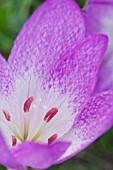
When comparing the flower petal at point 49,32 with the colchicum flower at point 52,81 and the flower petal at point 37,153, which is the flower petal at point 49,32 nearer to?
the colchicum flower at point 52,81

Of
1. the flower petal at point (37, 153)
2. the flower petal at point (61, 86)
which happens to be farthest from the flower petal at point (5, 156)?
the flower petal at point (61, 86)

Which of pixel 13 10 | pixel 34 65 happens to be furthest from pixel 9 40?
pixel 34 65

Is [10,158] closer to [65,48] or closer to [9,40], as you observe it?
[65,48]

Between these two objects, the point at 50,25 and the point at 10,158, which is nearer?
the point at 10,158

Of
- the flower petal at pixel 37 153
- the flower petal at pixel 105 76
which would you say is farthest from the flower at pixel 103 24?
the flower petal at pixel 37 153

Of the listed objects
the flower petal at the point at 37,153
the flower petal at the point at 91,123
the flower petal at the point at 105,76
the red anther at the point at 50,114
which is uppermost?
the flower petal at the point at 37,153

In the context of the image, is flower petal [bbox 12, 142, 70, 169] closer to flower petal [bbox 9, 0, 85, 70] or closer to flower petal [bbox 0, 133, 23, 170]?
flower petal [bbox 0, 133, 23, 170]

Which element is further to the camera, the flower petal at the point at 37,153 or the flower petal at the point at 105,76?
the flower petal at the point at 105,76

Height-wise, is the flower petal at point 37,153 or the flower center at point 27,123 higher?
the flower petal at point 37,153
